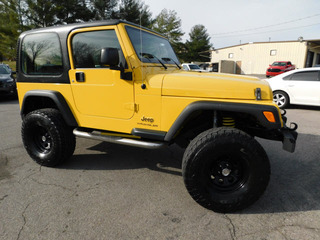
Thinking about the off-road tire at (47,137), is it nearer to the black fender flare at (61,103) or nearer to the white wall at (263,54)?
the black fender flare at (61,103)

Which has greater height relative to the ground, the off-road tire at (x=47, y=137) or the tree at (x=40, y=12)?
the tree at (x=40, y=12)

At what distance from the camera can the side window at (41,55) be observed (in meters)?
2.97

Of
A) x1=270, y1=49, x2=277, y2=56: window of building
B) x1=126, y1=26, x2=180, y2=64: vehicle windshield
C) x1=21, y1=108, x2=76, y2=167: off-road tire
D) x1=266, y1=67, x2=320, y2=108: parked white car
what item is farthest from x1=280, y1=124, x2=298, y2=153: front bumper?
x1=270, y1=49, x2=277, y2=56: window of building

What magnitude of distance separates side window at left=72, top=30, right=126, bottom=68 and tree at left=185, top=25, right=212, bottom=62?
4495 cm

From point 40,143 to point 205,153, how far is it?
2.66 meters

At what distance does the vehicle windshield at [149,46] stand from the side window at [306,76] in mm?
5588

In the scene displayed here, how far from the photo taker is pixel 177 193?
102 inches

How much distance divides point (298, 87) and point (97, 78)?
22.6ft

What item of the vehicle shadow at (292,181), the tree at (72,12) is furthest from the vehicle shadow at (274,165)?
the tree at (72,12)

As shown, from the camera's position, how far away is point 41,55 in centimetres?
311

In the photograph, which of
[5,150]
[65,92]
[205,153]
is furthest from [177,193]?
[5,150]

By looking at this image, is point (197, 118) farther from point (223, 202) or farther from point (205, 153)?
point (223, 202)

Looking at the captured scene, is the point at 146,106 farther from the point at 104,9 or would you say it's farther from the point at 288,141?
the point at 104,9

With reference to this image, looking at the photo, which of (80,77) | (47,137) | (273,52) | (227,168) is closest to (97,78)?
(80,77)
